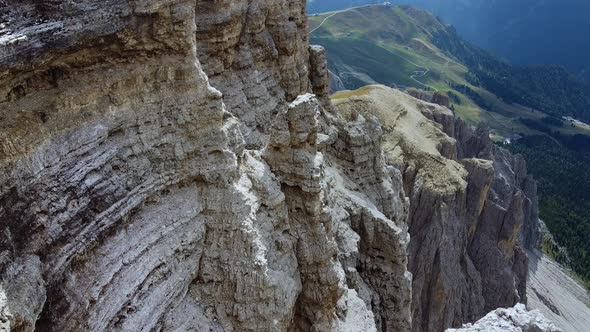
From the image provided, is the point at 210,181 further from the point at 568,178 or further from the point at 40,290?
the point at 568,178

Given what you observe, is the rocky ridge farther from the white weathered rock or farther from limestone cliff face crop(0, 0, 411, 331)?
the white weathered rock

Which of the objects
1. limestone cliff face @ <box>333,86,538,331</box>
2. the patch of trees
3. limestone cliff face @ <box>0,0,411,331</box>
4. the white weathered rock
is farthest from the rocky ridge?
the patch of trees

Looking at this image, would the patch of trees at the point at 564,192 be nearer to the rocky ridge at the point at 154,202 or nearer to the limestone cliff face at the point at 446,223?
the limestone cliff face at the point at 446,223

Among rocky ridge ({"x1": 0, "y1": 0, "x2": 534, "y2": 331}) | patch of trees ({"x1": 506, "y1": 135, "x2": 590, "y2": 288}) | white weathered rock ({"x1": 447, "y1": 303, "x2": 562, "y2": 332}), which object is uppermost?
rocky ridge ({"x1": 0, "y1": 0, "x2": 534, "y2": 331})

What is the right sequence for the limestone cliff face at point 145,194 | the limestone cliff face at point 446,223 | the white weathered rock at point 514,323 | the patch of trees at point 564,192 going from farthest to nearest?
the patch of trees at point 564,192 < the limestone cliff face at point 446,223 < the white weathered rock at point 514,323 < the limestone cliff face at point 145,194

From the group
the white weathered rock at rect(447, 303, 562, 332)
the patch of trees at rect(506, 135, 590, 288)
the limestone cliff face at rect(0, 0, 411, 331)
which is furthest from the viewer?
the patch of trees at rect(506, 135, 590, 288)

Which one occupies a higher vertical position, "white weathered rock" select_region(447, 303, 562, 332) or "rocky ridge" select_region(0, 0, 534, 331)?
"rocky ridge" select_region(0, 0, 534, 331)

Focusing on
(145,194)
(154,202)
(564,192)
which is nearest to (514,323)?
(154,202)

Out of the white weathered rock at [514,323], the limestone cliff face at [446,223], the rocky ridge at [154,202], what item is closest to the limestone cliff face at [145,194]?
the rocky ridge at [154,202]
